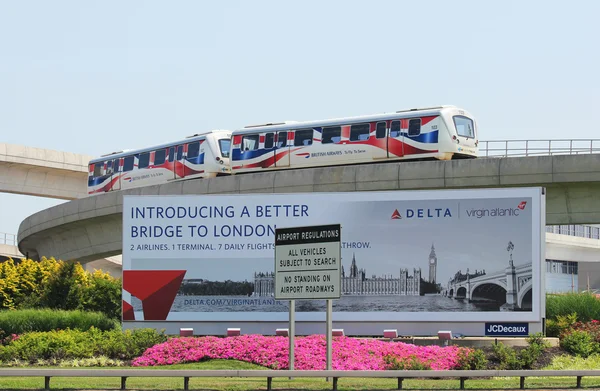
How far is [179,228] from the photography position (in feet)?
93.9

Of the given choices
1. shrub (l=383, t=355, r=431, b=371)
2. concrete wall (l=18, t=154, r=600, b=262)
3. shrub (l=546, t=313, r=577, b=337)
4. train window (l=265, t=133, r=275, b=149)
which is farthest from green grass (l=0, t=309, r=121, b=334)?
train window (l=265, t=133, r=275, b=149)

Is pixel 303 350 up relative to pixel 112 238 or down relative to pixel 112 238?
down

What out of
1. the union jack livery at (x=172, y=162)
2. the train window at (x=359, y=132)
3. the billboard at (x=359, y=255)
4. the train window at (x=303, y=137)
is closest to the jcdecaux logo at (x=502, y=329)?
the billboard at (x=359, y=255)

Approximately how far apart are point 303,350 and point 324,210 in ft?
20.5

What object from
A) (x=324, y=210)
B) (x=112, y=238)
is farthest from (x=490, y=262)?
(x=112, y=238)

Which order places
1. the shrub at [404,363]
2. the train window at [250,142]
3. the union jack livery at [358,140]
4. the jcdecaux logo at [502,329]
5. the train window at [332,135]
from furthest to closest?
1. the train window at [250,142]
2. the train window at [332,135]
3. the union jack livery at [358,140]
4. the jcdecaux logo at [502,329]
5. the shrub at [404,363]

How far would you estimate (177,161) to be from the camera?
47969 mm

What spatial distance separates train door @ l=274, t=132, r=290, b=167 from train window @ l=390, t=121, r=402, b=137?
5.40 meters

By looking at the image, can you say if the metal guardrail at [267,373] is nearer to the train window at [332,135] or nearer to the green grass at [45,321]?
the green grass at [45,321]

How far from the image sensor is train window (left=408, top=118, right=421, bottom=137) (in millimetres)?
39000

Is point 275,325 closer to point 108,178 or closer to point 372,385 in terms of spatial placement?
point 372,385

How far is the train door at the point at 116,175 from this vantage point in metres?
52.0

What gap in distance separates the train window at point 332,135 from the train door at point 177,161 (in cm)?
896

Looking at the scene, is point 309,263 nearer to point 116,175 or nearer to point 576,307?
point 576,307
